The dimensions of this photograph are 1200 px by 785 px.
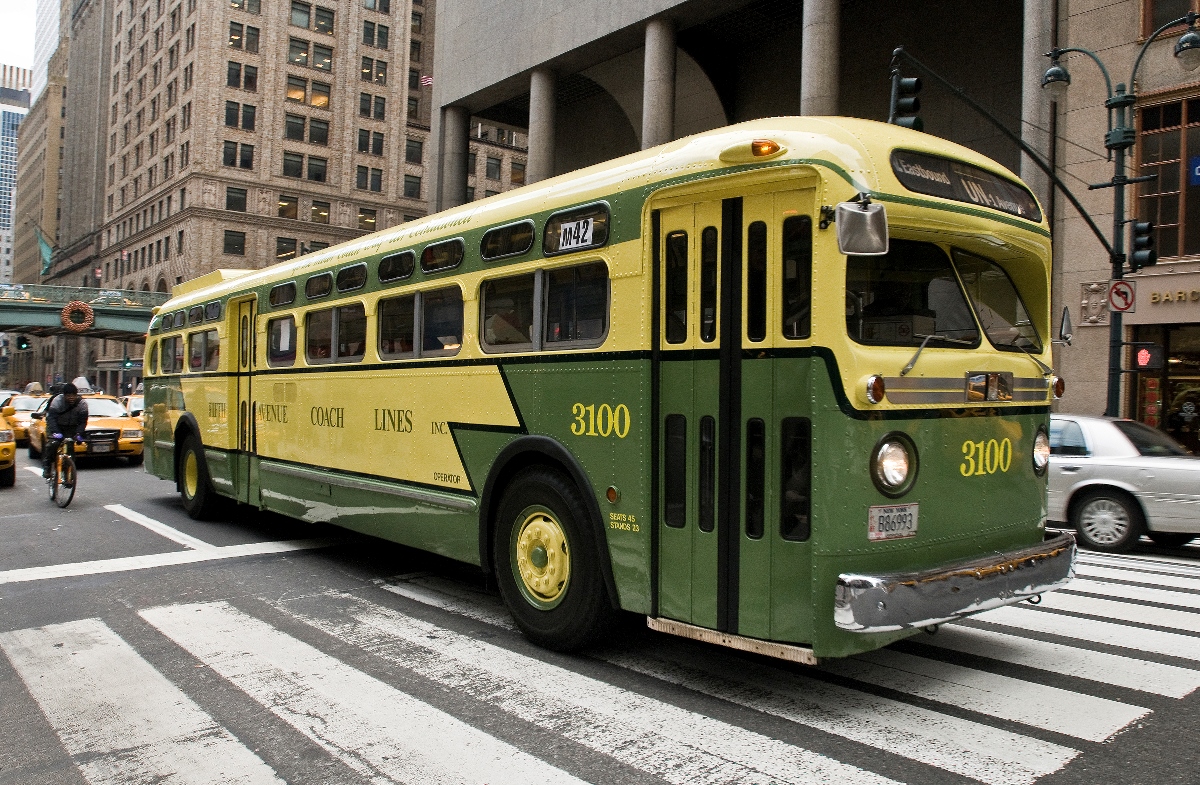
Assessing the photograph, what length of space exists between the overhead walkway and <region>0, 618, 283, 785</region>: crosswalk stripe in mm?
55490

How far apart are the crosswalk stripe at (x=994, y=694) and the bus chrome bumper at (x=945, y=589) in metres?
0.53

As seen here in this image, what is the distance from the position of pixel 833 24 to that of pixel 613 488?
19533 mm

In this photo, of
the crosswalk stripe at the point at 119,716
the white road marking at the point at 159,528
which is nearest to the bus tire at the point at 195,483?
the white road marking at the point at 159,528

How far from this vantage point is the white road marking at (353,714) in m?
3.86

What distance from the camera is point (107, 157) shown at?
8731 centimetres

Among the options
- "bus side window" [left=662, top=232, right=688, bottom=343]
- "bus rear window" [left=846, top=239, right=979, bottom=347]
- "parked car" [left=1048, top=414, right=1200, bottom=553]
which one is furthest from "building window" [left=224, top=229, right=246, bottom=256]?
"bus rear window" [left=846, top=239, right=979, bottom=347]

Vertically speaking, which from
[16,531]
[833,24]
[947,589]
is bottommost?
[16,531]

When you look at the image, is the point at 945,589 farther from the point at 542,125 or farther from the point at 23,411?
the point at 23,411

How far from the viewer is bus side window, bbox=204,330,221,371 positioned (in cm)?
1090

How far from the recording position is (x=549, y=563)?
18.5 ft

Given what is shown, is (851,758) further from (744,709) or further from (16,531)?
(16,531)

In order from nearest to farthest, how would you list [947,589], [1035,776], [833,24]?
[1035,776] → [947,589] → [833,24]

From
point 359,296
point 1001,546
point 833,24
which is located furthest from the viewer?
point 833,24

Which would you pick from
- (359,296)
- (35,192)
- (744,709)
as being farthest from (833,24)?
(35,192)
